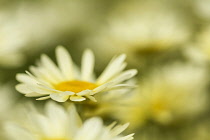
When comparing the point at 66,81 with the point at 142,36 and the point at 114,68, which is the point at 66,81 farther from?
the point at 142,36

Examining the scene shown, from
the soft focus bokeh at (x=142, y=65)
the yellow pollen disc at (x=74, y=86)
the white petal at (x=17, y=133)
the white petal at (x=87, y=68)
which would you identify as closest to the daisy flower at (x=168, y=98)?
the soft focus bokeh at (x=142, y=65)

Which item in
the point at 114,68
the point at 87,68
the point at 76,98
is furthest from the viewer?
the point at 87,68

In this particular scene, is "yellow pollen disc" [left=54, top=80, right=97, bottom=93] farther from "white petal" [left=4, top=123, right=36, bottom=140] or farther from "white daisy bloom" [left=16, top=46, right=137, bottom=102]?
"white petal" [left=4, top=123, right=36, bottom=140]

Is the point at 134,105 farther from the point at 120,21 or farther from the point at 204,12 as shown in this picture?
the point at 204,12

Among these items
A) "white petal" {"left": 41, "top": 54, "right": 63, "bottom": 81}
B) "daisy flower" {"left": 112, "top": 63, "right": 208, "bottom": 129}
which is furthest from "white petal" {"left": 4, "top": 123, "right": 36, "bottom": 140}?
"daisy flower" {"left": 112, "top": 63, "right": 208, "bottom": 129}

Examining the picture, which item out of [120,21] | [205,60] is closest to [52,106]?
[205,60]

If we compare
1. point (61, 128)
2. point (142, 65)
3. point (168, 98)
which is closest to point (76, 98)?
point (61, 128)
